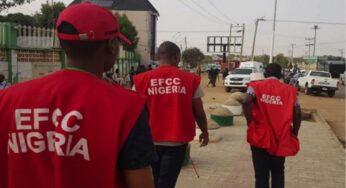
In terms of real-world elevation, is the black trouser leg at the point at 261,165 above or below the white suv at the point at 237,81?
above

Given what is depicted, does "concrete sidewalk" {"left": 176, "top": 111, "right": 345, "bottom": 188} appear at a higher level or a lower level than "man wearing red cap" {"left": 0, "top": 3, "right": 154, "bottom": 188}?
lower

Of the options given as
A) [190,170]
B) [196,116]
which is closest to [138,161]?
[196,116]

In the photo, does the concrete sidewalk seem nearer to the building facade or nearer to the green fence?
the green fence

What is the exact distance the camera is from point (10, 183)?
1.81m

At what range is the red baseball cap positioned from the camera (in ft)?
5.83

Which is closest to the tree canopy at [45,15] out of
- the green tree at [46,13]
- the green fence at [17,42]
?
the green tree at [46,13]

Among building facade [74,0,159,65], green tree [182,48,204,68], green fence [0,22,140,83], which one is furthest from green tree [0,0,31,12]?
green tree [182,48,204,68]

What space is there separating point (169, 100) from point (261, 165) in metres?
1.29

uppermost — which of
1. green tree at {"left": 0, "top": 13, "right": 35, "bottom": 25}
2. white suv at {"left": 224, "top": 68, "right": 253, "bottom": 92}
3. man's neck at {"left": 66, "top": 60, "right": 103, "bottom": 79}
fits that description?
green tree at {"left": 0, "top": 13, "right": 35, "bottom": 25}

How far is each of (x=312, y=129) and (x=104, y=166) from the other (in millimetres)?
12543

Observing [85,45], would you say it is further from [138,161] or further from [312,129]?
[312,129]

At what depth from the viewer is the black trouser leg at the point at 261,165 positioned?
5042mm

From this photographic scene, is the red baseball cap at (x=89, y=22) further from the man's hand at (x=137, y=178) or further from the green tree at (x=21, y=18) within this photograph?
the green tree at (x=21, y=18)

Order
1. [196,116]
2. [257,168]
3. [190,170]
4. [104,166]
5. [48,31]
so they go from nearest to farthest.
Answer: [104,166]
[196,116]
[257,168]
[190,170]
[48,31]
